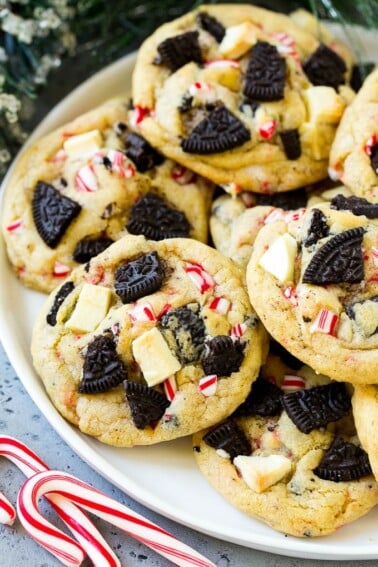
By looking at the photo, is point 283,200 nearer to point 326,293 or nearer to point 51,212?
point 326,293

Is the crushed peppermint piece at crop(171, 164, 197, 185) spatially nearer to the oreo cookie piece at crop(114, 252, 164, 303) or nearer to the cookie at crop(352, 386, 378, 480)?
the oreo cookie piece at crop(114, 252, 164, 303)

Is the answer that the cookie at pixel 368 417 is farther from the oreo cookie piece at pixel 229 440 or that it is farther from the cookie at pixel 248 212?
the cookie at pixel 248 212

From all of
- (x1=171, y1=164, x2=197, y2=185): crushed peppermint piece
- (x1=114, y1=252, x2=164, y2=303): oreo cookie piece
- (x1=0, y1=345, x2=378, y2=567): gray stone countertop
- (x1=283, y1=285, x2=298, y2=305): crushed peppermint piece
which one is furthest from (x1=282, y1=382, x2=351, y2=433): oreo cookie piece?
(x1=171, y1=164, x2=197, y2=185): crushed peppermint piece

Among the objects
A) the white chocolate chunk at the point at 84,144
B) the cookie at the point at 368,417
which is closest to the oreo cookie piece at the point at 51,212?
the white chocolate chunk at the point at 84,144

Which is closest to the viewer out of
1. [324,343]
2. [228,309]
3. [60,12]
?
[324,343]

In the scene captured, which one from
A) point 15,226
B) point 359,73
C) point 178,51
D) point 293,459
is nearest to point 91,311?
point 15,226

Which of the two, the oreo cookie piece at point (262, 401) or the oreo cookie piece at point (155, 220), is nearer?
the oreo cookie piece at point (262, 401)

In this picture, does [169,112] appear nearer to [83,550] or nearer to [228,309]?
[228,309]

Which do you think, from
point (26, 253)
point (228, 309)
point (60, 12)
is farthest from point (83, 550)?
point (60, 12)
